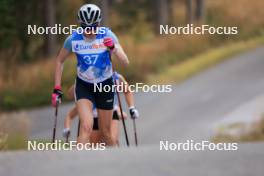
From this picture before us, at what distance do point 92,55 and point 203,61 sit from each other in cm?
1516

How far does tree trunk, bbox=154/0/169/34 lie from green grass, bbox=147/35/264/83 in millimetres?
2179

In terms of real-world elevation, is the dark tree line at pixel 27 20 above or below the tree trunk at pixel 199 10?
below

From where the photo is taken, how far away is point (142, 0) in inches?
1192

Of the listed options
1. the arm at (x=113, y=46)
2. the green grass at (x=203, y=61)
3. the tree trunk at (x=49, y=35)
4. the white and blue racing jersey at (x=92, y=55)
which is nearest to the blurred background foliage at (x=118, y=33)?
the tree trunk at (x=49, y=35)

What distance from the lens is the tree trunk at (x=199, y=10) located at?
25.4 meters

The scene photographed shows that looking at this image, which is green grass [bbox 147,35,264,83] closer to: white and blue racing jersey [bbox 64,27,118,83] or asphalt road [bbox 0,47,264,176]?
asphalt road [bbox 0,47,264,176]

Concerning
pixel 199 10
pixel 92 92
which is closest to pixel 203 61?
pixel 199 10

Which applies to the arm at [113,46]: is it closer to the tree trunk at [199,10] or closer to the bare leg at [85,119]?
the bare leg at [85,119]

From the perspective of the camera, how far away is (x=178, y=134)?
19250 mm

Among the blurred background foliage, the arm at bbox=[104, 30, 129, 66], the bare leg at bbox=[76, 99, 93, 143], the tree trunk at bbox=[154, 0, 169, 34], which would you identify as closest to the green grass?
the blurred background foliage

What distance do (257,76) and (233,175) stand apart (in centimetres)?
1846

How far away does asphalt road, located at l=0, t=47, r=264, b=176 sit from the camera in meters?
6.87

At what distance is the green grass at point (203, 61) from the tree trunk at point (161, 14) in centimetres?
218

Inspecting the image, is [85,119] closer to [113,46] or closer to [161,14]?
[113,46]
